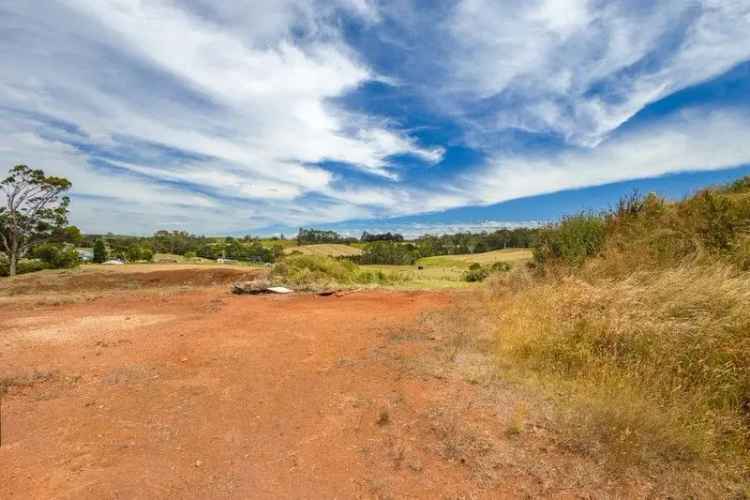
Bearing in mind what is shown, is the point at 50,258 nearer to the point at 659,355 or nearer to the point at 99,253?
the point at 99,253

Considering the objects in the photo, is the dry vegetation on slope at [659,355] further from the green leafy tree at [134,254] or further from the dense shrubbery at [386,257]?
the green leafy tree at [134,254]

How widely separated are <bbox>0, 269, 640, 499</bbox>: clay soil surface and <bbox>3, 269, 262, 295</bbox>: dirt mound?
405 inches

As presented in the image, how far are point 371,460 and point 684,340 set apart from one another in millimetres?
3415

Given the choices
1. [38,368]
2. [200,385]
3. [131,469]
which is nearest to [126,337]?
[38,368]

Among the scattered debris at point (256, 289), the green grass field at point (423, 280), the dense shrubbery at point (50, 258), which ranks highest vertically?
the dense shrubbery at point (50, 258)

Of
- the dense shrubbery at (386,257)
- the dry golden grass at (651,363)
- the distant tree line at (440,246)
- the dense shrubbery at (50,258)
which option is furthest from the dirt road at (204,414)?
the dense shrubbery at (386,257)

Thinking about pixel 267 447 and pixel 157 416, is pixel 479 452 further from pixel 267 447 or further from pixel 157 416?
pixel 157 416

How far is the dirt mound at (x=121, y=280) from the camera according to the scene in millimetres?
15766

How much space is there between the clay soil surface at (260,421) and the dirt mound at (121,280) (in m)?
10.3

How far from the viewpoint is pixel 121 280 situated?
17125 mm

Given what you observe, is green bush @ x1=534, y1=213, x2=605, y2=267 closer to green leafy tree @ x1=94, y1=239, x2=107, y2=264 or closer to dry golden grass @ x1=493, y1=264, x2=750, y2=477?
dry golden grass @ x1=493, y1=264, x2=750, y2=477

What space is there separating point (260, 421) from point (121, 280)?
679 inches

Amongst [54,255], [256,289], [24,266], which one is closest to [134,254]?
[54,255]

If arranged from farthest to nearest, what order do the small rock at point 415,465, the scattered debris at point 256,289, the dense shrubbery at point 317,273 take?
the dense shrubbery at point 317,273 → the scattered debris at point 256,289 → the small rock at point 415,465
